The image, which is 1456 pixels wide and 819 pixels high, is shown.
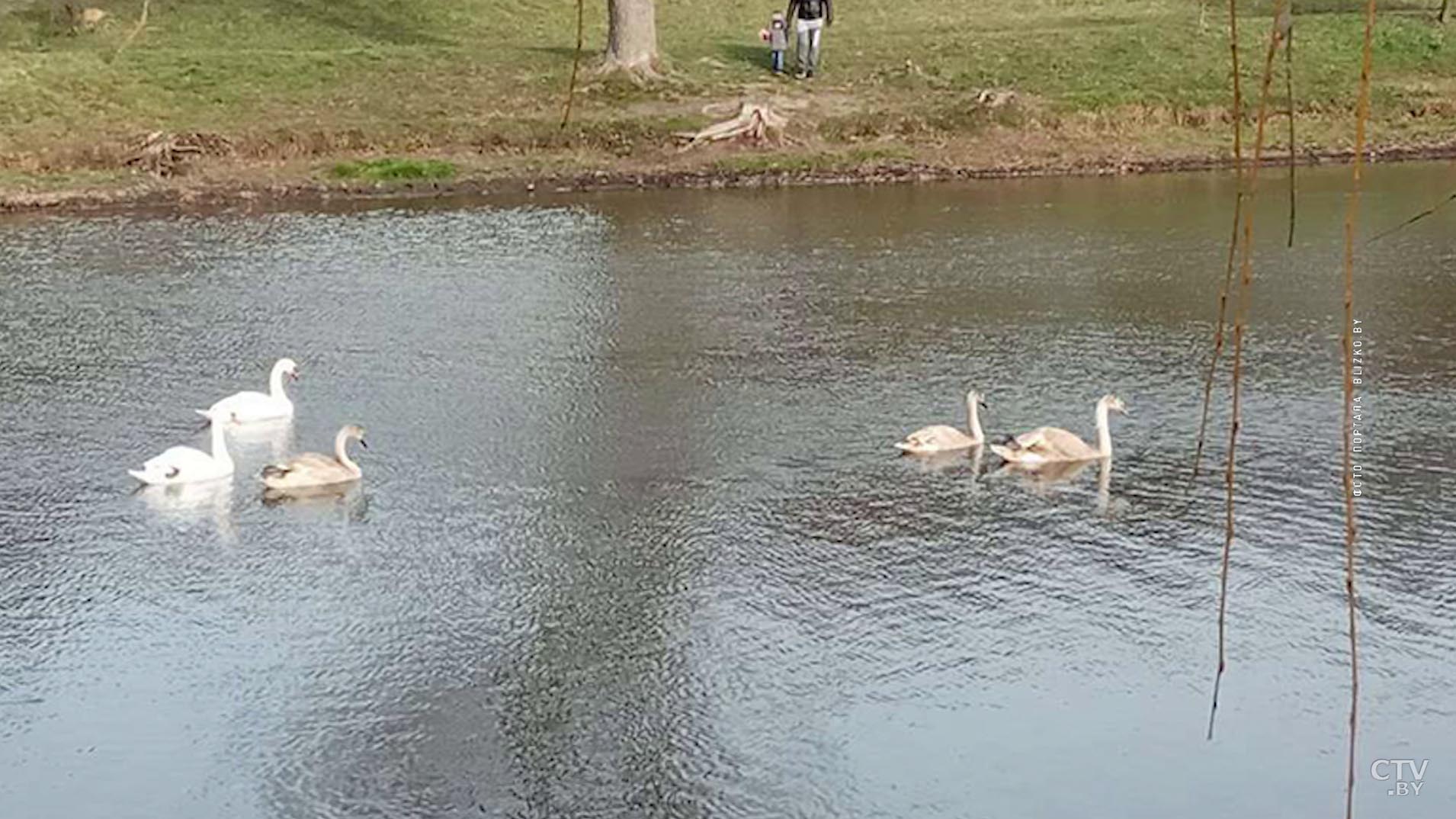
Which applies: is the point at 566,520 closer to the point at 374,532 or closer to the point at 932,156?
the point at 374,532

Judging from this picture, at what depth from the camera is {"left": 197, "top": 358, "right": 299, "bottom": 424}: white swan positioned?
15.1 m

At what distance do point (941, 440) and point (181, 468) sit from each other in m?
5.00

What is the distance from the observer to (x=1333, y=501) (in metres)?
12.7

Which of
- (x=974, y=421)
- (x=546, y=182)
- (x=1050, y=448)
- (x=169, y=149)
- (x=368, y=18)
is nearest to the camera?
(x=1050, y=448)

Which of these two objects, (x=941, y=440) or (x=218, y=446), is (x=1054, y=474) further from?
(x=218, y=446)

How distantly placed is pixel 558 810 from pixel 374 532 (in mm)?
4176

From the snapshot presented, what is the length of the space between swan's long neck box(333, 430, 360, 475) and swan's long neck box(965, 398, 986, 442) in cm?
415

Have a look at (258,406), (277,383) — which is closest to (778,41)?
(277,383)

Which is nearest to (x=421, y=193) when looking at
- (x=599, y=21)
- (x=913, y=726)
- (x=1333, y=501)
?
(x=599, y=21)

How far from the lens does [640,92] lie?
30453mm

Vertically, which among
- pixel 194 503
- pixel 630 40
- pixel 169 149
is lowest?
pixel 194 503

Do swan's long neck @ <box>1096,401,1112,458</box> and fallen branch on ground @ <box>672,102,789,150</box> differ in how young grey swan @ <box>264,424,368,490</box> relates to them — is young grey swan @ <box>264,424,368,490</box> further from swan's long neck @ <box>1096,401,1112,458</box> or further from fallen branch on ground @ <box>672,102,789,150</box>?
fallen branch on ground @ <box>672,102,789,150</box>

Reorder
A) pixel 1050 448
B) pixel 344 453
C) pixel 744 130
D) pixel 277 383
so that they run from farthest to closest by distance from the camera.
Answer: pixel 744 130 < pixel 277 383 < pixel 344 453 < pixel 1050 448

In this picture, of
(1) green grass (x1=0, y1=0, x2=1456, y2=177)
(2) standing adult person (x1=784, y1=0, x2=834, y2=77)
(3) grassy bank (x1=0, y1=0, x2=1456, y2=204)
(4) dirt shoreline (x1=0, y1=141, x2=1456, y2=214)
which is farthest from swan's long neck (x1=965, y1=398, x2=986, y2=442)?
(2) standing adult person (x1=784, y1=0, x2=834, y2=77)
